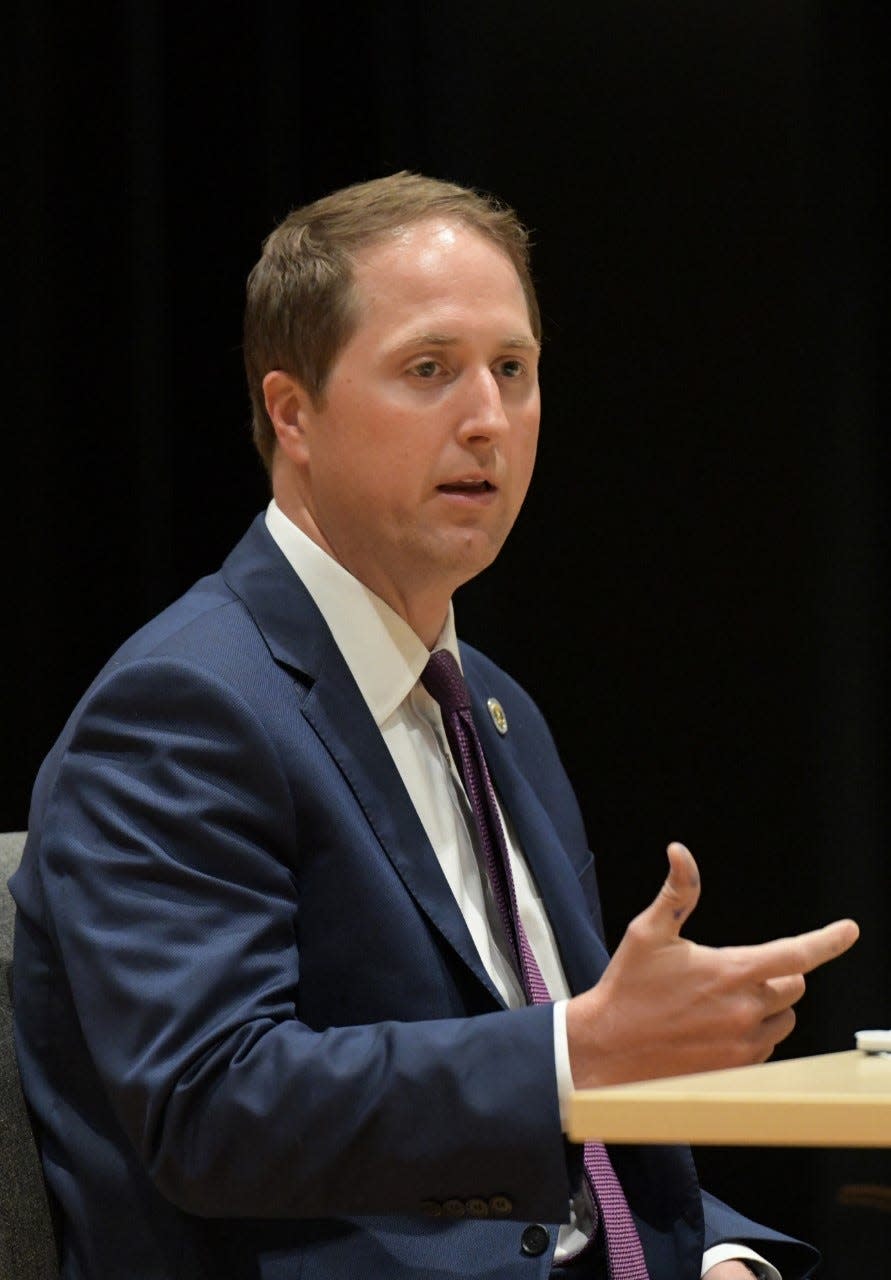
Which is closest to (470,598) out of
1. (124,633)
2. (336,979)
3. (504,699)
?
(124,633)

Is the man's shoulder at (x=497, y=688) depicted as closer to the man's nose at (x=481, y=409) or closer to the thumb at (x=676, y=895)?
the man's nose at (x=481, y=409)

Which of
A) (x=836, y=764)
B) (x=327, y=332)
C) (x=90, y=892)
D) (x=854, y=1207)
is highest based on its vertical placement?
(x=327, y=332)

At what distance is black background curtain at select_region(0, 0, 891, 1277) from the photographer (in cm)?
244

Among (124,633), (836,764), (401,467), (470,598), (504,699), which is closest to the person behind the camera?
(401,467)

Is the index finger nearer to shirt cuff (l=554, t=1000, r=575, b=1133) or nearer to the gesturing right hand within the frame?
the gesturing right hand

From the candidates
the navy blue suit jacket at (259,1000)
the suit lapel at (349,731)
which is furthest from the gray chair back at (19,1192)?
the suit lapel at (349,731)

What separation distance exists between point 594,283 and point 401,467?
123 cm

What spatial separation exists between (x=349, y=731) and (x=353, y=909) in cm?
17

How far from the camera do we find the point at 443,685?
1.73 meters

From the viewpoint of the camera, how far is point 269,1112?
1262 millimetres

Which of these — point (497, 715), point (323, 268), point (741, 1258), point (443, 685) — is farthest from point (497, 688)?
point (741, 1258)

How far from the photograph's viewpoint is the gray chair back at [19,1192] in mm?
1400

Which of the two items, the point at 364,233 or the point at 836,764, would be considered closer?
the point at 364,233

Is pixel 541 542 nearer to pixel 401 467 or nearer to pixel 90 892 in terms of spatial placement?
pixel 401 467
